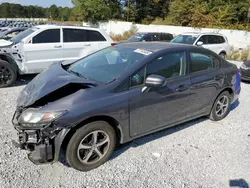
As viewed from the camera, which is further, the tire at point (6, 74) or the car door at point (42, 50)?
the car door at point (42, 50)

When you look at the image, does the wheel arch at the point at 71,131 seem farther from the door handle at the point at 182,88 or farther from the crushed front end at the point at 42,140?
the door handle at the point at 182,88

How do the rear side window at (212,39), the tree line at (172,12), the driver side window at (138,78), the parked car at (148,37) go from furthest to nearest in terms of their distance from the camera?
the tree line at (172,12) → the parked car at (148,37) → the rear side window at (212,39) → the driver side window at (138,78)

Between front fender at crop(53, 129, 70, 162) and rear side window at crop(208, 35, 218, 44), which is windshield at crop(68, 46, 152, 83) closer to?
front fender at crop(53, 129, 70, 162)

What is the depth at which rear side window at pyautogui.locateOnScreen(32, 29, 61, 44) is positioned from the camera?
245 inches

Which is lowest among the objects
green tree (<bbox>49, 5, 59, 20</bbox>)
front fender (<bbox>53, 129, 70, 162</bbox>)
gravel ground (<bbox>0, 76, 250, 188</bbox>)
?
gravel ground (<bbox>0, 76, 250, 188</bbox>)

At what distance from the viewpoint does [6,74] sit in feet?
18.8

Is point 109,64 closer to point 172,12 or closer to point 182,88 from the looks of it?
point 182,88

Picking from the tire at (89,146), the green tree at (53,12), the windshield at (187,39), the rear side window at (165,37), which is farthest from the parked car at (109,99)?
the green tree at (53,12)

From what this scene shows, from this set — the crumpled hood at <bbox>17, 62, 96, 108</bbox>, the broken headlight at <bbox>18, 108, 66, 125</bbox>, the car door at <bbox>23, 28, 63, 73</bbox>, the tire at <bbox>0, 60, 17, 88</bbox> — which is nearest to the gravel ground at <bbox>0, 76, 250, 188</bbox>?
the broken headlight at <bbox>18, 108, 66, 125</bbox>

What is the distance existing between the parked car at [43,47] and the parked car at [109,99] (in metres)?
2.90

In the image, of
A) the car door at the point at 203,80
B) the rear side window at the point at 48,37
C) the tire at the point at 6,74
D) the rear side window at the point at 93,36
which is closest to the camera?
the car door at the point at 203,80

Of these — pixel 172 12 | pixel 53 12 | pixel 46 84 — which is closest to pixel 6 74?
pixel 46 84

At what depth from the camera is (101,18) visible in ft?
106

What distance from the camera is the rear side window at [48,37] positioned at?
6236mm
